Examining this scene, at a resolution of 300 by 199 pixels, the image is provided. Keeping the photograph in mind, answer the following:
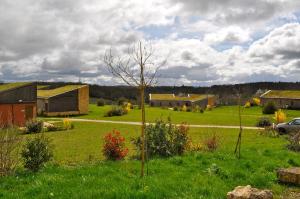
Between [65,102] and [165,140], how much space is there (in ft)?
173

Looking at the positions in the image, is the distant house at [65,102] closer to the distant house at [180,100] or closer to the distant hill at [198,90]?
the distant house at [180,100]

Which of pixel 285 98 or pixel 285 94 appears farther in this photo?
pixel 285 94

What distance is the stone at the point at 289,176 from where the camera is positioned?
11547mm

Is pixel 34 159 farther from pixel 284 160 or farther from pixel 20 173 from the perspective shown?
pixel 284 160

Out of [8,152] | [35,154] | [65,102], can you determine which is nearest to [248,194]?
[35,154]

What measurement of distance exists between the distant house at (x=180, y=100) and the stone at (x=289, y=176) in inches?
3739

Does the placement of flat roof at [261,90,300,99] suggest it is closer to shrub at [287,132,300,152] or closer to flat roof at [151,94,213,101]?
flat roof at [151,94,213,101]

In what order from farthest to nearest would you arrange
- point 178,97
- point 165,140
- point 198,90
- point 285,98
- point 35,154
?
point 198,90
point 178,97
point 285,98
point 165,140
point 35,154

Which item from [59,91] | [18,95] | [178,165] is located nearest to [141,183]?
[178,165]

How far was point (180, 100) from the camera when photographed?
11019 cm

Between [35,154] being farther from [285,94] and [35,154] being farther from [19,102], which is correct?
[285,94]

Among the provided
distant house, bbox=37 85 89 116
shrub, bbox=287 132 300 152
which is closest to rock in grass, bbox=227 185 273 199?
shrub, bbox=287 132 300 152

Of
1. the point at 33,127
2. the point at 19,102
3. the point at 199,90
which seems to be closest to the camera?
the point at 33,127

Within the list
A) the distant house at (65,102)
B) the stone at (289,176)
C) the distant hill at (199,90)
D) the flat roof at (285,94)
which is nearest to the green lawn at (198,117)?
the distant house at (65,102)
